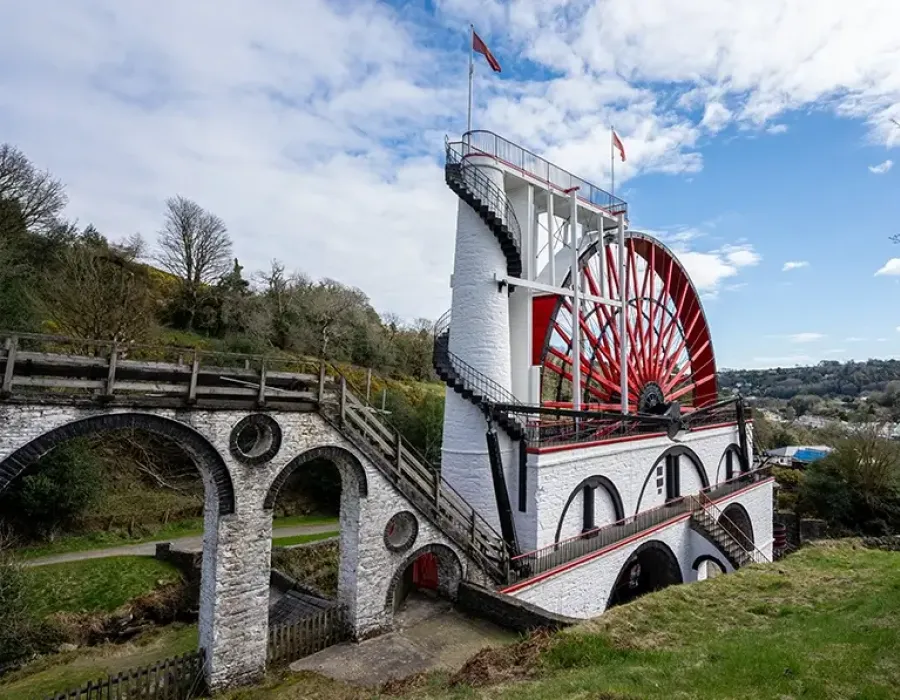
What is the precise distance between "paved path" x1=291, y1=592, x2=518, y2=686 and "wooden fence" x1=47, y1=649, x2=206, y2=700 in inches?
59.5

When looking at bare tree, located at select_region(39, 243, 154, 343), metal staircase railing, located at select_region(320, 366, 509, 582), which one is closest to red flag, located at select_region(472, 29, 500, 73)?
metal staircase railing, located at select_region(320, 366, 509, 582)

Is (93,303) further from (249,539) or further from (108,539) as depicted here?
(249,539)

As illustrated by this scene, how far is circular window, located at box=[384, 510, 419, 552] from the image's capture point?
9.62 m

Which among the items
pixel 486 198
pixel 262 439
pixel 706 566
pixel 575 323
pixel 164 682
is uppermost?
pixel 486 198

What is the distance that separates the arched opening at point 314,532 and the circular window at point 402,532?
773mm

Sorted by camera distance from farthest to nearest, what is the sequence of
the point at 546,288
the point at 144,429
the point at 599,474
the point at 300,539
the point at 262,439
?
the point at 300,539, the point at 546,288, the point at 599,474, the point at 262,439, the point at 144,429

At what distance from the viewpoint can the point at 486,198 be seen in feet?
45.8

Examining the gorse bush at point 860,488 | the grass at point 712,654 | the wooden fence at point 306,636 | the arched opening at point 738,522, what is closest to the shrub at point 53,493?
the wooden fence at point 306,636

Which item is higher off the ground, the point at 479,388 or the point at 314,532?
the point at 479,388

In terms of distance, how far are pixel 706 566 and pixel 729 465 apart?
5.67 metres

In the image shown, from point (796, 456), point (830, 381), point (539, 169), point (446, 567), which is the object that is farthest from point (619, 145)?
point (830, 381)

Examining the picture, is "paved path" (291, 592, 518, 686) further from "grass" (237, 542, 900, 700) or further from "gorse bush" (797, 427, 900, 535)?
"gorse bush" (797, 427, 900, 535)

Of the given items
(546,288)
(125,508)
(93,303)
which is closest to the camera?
(546,288)

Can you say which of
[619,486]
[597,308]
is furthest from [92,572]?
[597,308]
